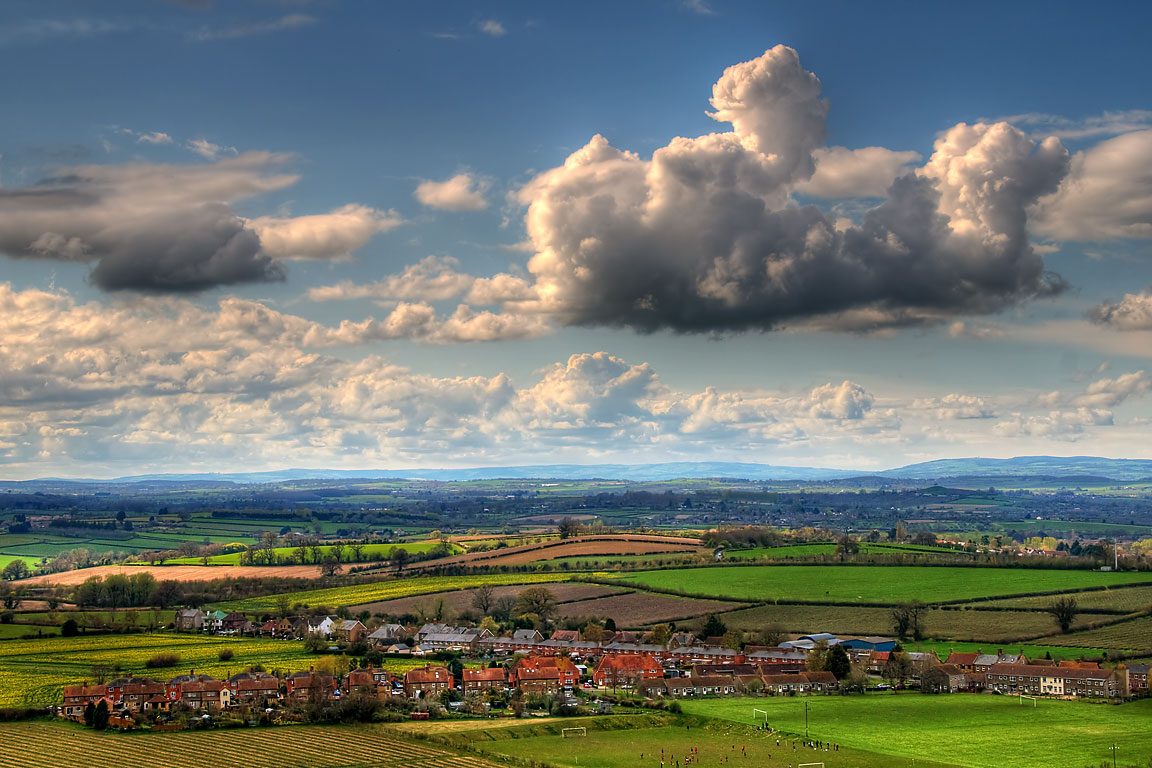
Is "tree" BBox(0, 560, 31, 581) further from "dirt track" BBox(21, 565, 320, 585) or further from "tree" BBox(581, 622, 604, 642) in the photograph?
"tree" BBox(581, 622, 604, 642)

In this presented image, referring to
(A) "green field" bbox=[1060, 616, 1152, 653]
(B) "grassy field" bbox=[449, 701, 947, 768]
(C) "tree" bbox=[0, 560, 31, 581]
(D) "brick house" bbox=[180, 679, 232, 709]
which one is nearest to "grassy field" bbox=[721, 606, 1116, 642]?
(A) "green field" bbox=[1060, 616, 1152, 653]

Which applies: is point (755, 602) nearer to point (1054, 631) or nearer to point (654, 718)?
point (1054, 631)

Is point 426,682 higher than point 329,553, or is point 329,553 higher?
point 329,553

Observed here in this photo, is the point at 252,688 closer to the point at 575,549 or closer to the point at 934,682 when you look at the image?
the point at 934,682

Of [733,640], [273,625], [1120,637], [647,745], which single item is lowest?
[273,625]

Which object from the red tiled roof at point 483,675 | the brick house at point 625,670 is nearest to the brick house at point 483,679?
the red tiled roof at point 483,675

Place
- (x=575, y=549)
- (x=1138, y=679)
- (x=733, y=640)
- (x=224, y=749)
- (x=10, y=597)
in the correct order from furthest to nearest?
(x=575, y=549), (x=10, y=597), (x=733, y=640), (x=1138, y=679), (x=224, y=749)

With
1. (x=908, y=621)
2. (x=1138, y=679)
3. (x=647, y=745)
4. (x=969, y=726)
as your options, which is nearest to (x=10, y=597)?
(x=647, y=745)
